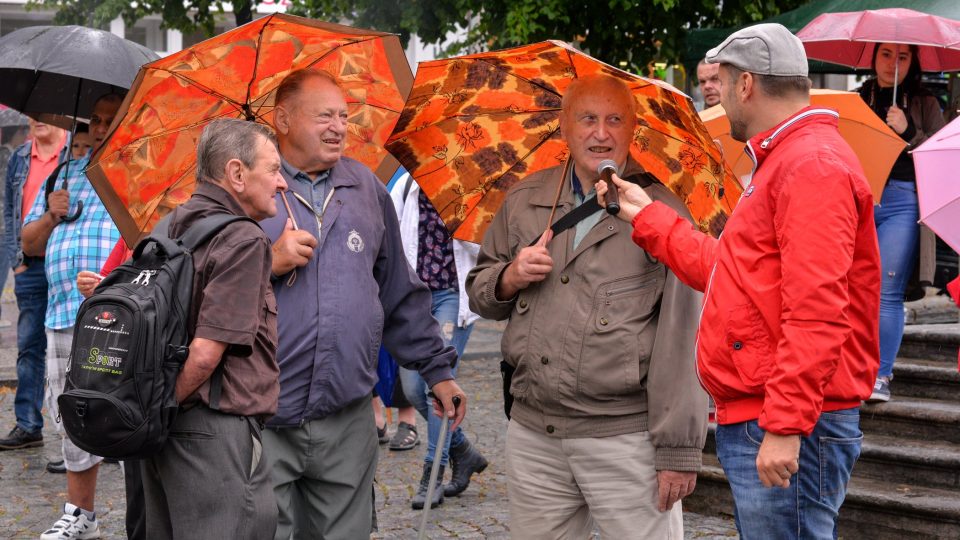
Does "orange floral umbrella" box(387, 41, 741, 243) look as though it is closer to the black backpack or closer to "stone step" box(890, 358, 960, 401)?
the black backpack

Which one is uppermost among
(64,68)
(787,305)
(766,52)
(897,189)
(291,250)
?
(766,52)

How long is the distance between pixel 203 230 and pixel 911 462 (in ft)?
14.6

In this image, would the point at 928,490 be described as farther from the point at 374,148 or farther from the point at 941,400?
the point at 374,148

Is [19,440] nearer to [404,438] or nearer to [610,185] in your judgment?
[404,438]

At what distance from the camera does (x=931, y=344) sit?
26.3ft

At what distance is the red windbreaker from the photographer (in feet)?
10.8

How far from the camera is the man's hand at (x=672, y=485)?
4.06 m

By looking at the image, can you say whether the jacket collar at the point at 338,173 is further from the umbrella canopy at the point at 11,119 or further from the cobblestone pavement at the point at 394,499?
the umbrella canopy at the point at 11,119

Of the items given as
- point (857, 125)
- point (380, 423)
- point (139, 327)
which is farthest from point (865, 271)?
point (380, 423)

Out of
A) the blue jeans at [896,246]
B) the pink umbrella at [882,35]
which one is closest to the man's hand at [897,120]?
the pink umbrella at [882,35]

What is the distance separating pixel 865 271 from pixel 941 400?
4.31m

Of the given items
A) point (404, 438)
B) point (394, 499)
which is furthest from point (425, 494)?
point (404, 438)

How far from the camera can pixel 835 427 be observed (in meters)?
3.57

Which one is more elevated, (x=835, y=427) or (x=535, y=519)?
(x=835, y=427)
